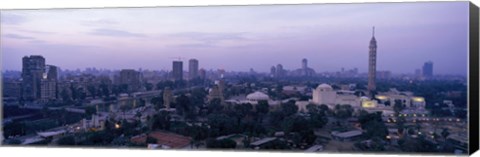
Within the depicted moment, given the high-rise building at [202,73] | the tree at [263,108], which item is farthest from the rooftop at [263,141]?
the high-rise building at [202,73]

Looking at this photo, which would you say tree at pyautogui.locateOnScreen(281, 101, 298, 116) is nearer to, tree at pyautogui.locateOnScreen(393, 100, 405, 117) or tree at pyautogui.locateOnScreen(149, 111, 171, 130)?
tree at pyautogui.locateOnScreen(393, 100, 405, 117)

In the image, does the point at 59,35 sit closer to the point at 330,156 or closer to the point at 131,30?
the point at 131,30

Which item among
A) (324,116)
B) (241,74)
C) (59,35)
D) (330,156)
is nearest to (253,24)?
(241,74)

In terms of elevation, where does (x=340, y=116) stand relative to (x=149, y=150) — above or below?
above

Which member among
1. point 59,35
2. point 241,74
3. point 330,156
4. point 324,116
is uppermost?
point 59,35

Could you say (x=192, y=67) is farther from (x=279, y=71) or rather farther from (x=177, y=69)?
(x=279, y=71)

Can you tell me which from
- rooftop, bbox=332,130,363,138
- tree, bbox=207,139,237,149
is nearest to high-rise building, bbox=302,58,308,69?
rooftop, bbox=332,130,363,138
